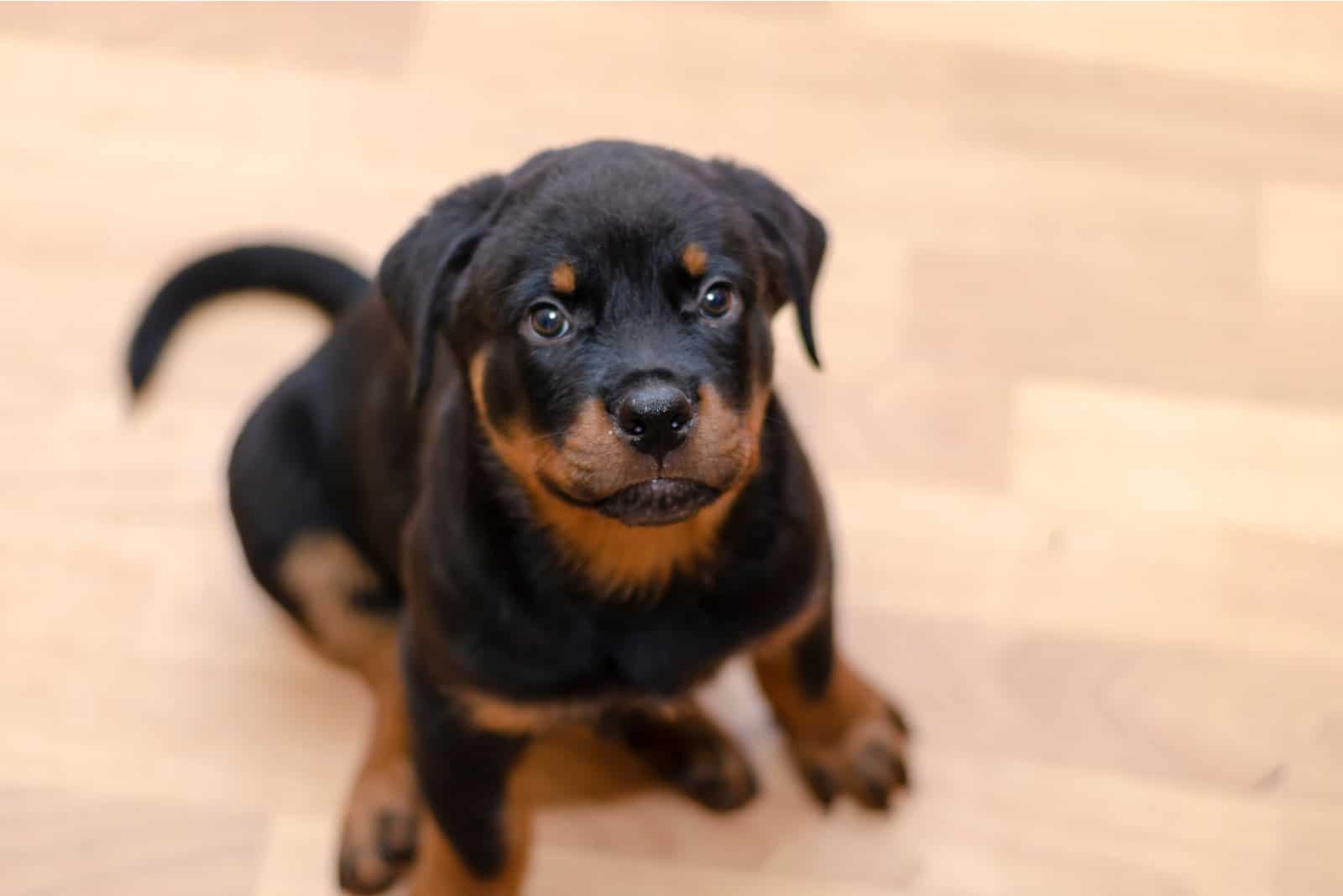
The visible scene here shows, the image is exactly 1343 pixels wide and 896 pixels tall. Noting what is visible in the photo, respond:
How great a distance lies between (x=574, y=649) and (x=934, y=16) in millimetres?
→ 1784

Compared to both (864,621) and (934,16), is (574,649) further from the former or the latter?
(934,16)

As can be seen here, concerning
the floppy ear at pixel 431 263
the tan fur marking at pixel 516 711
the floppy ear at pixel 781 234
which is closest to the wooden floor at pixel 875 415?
the tan fur marking at pixel 516 711

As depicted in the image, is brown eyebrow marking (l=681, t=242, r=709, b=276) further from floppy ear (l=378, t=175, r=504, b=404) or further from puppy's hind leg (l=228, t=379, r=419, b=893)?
puppy's hind leg (l=228, t=379, r=419, b=893)

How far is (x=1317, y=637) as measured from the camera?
2.52 m

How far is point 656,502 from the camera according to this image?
172 cm

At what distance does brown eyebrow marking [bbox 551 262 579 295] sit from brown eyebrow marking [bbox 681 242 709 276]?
0.42ft

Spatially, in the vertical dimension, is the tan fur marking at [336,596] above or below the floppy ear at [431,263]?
below

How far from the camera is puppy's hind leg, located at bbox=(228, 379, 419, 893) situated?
2316 millimetres

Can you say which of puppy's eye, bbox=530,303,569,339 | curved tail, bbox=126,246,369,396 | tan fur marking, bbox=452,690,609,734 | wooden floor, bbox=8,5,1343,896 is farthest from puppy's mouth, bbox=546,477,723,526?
curved tail, bbox=126,246,369,396

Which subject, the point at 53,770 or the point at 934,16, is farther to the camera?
the point at 934,16

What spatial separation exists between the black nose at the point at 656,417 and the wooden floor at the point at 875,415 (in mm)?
951

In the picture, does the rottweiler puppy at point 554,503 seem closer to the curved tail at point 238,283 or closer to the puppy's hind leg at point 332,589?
the puppy's hind leg at point 332,589

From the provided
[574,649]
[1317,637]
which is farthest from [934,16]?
[574,649]

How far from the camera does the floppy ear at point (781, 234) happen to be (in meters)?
1.84
